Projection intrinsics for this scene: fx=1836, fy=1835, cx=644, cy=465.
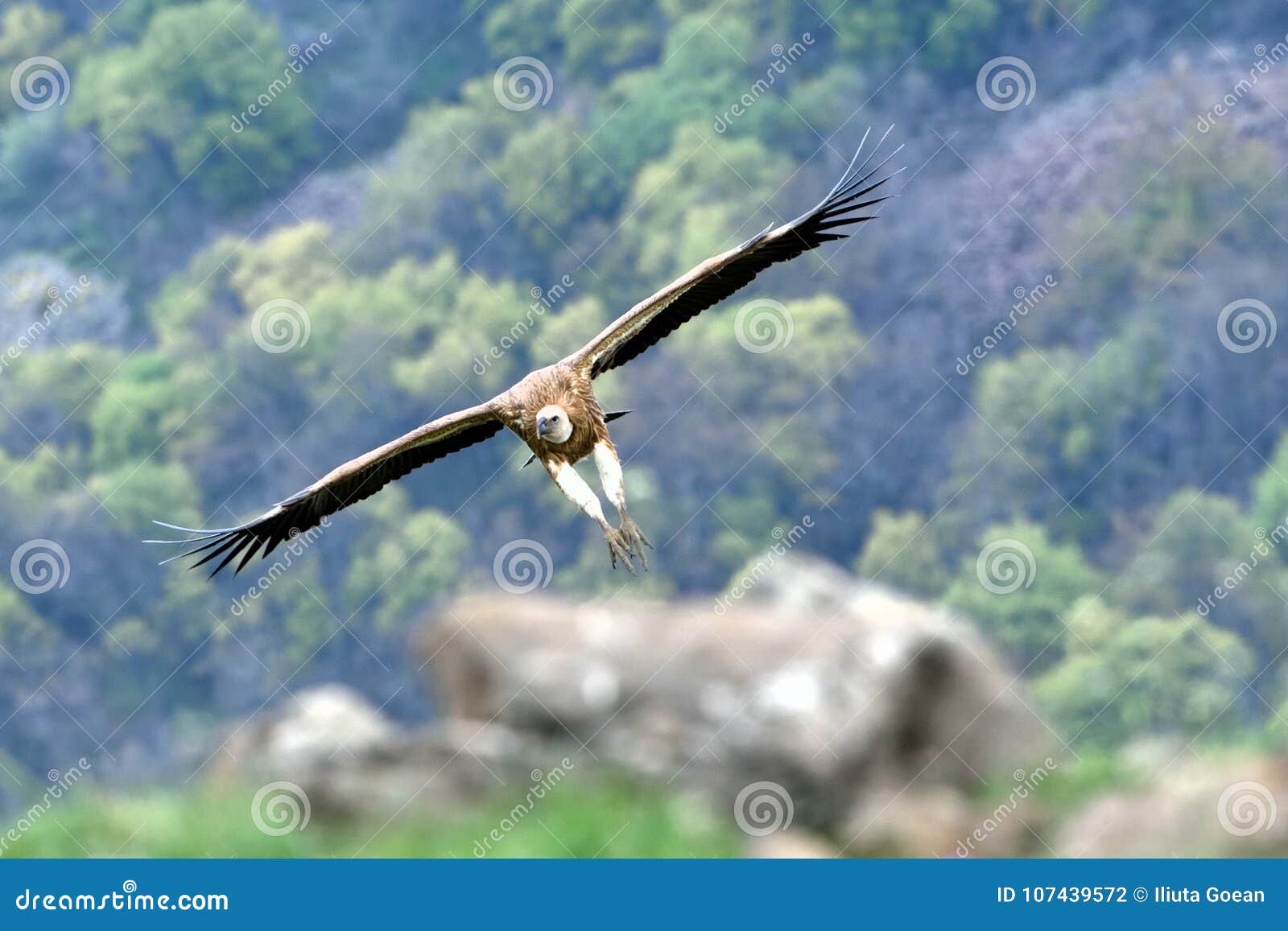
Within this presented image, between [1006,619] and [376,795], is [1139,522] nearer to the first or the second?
[1006,619]

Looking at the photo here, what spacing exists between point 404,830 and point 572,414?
11.1 metres

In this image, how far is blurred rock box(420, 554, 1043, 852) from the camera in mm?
20234

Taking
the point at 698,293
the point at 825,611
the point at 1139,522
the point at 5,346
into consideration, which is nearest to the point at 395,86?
the point at 5,346

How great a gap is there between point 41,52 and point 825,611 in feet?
206

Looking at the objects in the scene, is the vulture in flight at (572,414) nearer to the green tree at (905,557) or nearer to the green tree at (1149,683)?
the green tree at (1149,683)

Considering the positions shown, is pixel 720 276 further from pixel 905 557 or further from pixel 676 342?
pixel 676 342

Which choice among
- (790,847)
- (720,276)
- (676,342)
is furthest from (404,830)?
(676,342)

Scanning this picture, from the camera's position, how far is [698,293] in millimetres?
9469

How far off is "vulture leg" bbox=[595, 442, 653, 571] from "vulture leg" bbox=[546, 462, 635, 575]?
40mm

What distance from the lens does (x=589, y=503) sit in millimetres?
8273

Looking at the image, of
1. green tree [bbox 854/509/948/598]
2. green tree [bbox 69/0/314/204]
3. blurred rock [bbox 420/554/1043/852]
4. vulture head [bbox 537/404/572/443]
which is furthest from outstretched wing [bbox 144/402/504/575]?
green tree [bbox 69/0/314/204]

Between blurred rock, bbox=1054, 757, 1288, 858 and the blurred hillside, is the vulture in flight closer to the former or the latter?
blurred rock, bbox=1054, 757, 1288, 858

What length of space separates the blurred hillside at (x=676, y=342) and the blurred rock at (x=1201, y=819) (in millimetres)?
24609

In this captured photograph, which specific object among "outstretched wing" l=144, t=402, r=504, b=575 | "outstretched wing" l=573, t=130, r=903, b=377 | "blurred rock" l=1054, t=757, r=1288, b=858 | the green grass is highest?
"outstretched wing" l=573, t=130, r=903, b=377
